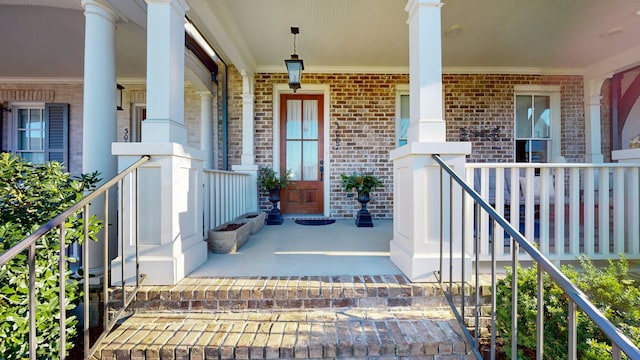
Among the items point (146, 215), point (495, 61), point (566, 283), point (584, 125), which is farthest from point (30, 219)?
point (584, 125)

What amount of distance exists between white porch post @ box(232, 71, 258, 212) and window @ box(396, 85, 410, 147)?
2414mm

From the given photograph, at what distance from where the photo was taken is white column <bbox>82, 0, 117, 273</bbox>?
2395mm

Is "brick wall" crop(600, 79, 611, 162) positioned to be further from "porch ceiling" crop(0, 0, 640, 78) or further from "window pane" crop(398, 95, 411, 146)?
"window pane" crop(398, 95, 411, 146)

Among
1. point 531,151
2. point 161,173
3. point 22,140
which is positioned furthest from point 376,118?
point 22,140

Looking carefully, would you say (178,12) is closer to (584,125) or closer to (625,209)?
(625,209)

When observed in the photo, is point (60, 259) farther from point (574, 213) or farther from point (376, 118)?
point (376, 118)

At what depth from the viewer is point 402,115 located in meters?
5.09

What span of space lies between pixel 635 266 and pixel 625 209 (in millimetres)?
481

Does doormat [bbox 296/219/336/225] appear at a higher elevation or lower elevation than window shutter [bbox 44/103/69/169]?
lower

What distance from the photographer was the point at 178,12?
229cm

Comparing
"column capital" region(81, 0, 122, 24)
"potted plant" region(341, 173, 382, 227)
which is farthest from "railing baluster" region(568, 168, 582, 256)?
"column capital" region(81, 0, 122, 24)

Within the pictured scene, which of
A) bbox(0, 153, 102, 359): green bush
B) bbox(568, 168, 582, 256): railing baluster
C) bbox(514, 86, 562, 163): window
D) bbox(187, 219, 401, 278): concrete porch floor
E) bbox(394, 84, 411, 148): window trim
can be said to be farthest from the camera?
bbox(514, 86, 562, 163): window

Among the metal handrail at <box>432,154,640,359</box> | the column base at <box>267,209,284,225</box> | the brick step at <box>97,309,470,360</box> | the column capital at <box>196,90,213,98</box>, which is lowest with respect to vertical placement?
the brick step at <box>97,309,470,360</box>

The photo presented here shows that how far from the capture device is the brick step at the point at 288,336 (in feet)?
5.04
